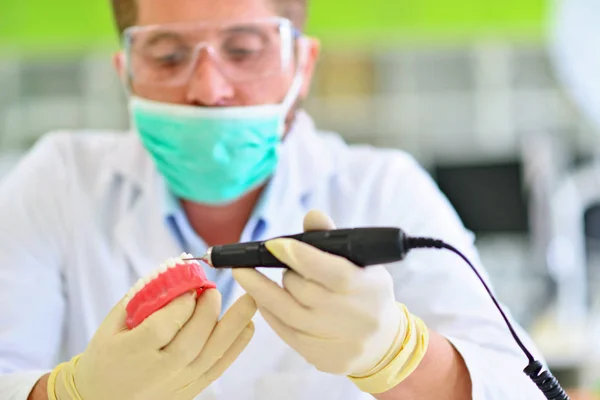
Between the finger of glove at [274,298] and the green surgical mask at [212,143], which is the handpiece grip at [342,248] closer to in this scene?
the finger of glove at [274,298]

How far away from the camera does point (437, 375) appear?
103 cm

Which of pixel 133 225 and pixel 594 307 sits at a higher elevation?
pixel 133 225

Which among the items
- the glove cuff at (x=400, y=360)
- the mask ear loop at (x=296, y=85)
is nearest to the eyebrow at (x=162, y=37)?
the mask ear loop at (x=296, y=85)

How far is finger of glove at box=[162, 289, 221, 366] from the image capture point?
0.92 metres

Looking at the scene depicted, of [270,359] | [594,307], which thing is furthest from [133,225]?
[594,307]

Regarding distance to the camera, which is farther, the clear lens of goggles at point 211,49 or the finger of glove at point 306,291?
the clear lens of goggles at point 211,49

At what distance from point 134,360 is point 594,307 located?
9.91 feet

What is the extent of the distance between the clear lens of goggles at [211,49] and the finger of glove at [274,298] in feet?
1.51

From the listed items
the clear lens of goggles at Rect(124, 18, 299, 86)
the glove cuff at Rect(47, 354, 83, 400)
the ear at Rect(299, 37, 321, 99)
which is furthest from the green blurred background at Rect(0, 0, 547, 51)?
the glove cuff at Rect(47, 354, 83, 400)

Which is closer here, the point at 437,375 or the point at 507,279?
the point at 437,375

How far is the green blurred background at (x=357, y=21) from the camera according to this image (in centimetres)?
520

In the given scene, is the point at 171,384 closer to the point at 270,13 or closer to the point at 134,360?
the point at 134,360

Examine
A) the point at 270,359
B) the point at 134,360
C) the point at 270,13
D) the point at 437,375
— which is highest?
the point at 270,13

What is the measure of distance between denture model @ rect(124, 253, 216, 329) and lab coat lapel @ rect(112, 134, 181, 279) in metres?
0.36
